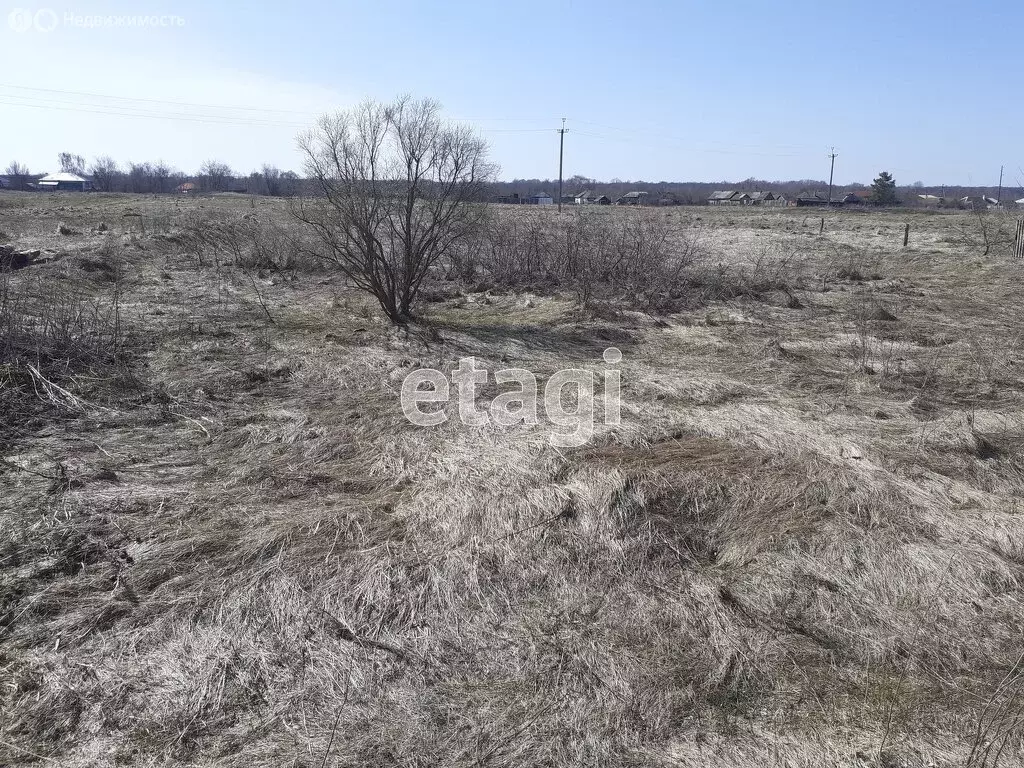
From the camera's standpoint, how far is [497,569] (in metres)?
3.84

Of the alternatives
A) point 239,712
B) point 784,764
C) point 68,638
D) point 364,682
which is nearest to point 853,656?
point 784,764

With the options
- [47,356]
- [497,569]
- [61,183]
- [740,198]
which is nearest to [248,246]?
[47,356]

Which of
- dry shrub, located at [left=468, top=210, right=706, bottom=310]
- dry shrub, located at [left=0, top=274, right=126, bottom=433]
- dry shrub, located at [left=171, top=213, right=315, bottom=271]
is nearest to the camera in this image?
dry shrub, located at [left=0, top=274, right=126, bottom=433]

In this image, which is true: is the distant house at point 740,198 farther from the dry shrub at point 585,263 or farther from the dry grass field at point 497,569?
the dry grass field at point 497,569

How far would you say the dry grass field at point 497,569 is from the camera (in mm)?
2793

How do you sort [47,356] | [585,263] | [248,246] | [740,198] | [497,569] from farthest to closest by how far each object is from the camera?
[740,198] → [248,246] → [585,263] → [47,356] → [497,569]

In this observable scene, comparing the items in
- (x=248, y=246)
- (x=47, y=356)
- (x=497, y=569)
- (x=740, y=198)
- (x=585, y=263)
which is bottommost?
(x=497, y=569)

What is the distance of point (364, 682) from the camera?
119 inches

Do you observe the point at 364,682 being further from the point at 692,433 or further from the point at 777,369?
the point at 777,369

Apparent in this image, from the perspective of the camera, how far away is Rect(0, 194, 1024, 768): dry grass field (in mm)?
2793

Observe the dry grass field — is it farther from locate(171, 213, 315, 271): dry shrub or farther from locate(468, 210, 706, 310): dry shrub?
locate(171, 213, 315, 271): dry shrub

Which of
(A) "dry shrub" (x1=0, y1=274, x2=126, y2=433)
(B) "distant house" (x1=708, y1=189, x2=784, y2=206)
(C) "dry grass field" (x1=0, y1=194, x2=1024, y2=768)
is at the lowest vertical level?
(C) "dry grass field" (x1=0, y1=194, x2=1024, y2=768)

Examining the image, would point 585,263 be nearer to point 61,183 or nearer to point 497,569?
point 497,569

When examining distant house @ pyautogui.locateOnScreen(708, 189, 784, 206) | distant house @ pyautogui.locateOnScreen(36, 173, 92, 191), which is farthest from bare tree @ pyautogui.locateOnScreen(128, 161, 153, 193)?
distant house @ pyautogui.locateOnScreen(708, 189, 784, 206)
